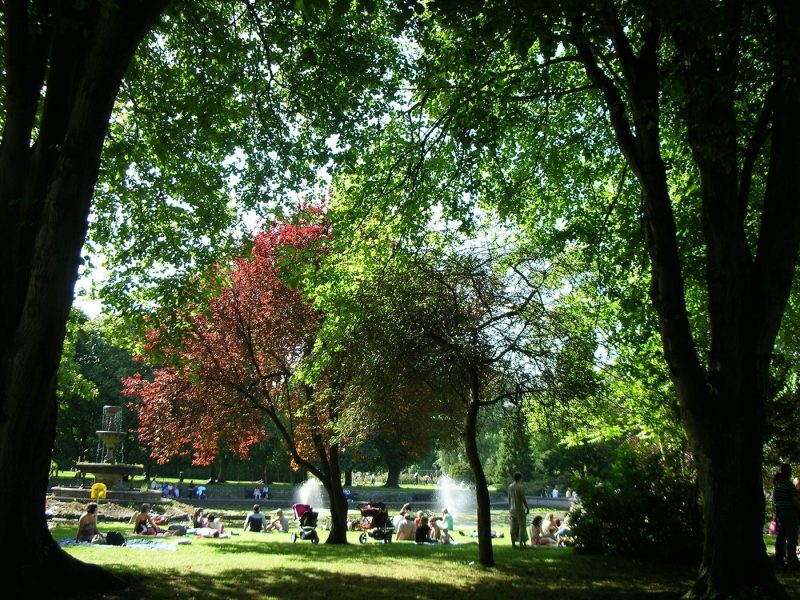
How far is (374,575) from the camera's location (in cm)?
934

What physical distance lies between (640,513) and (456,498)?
1654 inches

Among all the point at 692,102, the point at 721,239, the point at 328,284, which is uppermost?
the point at 692,102

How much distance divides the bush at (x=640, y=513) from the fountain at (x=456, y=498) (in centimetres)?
2231

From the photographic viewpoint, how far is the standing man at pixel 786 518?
1076cm

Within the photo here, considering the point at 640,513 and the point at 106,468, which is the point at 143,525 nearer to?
the point at 106,468

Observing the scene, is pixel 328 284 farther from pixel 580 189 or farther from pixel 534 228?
pixel 580 189

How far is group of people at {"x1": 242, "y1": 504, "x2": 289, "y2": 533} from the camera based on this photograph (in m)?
21.5

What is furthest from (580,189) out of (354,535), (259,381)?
(354,535)

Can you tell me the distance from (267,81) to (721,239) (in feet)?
26.8

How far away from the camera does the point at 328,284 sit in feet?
44.2

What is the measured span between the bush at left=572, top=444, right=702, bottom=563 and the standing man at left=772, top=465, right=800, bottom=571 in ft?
4.21

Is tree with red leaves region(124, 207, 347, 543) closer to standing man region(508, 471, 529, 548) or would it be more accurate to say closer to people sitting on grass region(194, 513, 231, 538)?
people sitting on grass region(194, 513, 231, 538)

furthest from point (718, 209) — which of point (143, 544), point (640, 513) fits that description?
point (143, 544)

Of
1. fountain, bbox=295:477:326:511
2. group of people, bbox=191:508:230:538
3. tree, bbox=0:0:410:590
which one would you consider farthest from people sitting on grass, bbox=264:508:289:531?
fountain, bbox=295:477:326:511
